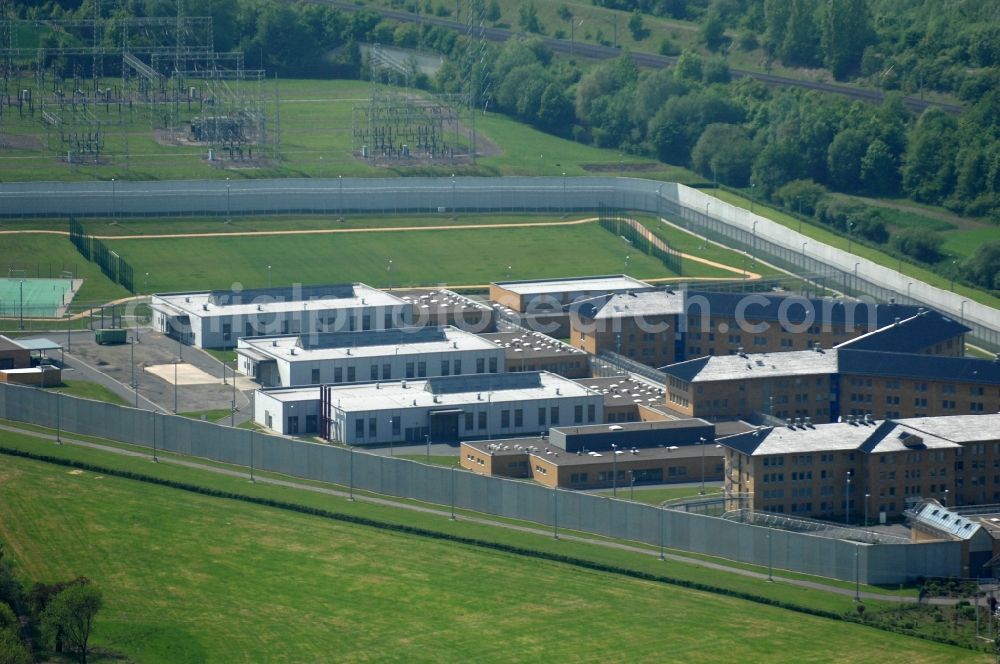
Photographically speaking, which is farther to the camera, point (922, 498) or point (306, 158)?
point (306, 158)

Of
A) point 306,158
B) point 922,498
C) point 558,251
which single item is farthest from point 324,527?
point 306,158

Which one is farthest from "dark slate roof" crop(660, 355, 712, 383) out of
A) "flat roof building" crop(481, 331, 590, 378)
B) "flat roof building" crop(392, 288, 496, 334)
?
"flat roof building" crop(392, 288, 496, 334)

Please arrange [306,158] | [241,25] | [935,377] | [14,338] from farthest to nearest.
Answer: [241,25] → [306,158] → [14,338] → [935,377]

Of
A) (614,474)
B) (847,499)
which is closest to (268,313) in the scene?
(614,474)

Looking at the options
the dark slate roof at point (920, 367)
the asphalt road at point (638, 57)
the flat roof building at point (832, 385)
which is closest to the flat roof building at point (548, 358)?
the flat roof building at point (832, 385)

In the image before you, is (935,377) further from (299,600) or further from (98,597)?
(98,597)

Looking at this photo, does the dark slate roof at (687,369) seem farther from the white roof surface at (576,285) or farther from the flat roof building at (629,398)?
the white roof surface at (576,285)

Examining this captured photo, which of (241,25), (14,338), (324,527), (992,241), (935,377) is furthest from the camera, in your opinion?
(241,25)
